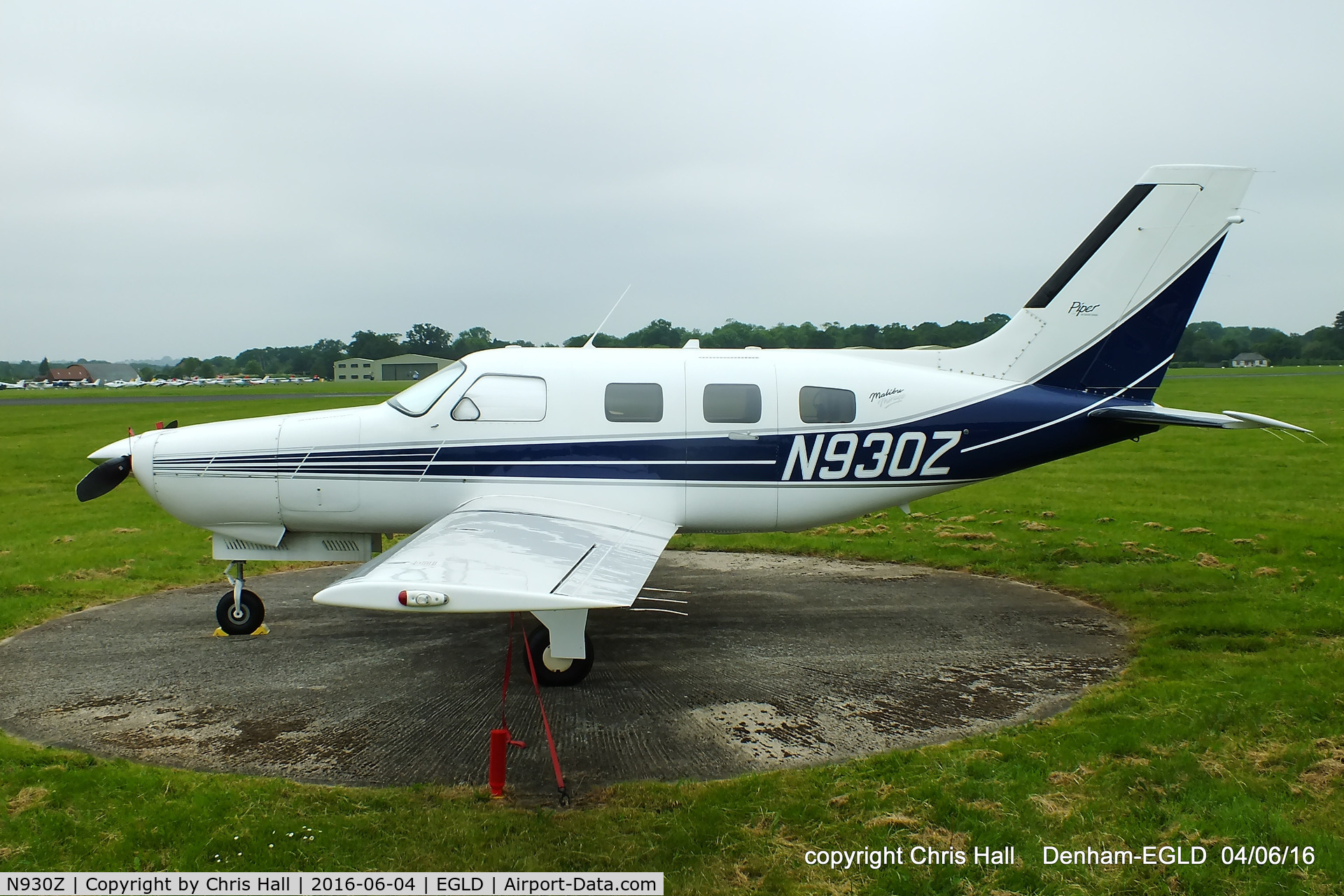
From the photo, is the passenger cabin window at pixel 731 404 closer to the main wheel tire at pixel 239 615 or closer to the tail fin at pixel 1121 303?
the tail fin at pixel 1121 303

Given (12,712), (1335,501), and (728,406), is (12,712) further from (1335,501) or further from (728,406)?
(1335,501)

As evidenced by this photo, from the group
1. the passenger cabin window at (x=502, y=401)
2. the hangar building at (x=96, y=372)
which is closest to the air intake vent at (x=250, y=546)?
the passenger cabin window at (x=502, y=401)

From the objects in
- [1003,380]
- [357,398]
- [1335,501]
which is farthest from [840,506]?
[357,398]

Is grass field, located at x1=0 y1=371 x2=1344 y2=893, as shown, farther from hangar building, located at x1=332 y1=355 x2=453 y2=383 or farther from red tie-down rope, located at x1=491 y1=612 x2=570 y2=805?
hangar building, located at x1=332 y1=355 x2=453 y2=383

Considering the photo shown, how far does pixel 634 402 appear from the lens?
25.9 feet

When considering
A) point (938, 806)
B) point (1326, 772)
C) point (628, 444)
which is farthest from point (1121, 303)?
point (938, 806)

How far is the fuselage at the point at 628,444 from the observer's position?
776cm

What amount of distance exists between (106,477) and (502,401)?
395cm

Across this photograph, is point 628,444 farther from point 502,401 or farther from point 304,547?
point 304,547

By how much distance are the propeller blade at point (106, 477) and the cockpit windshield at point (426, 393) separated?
8.62 ft

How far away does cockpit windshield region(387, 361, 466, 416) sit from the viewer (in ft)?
25.6

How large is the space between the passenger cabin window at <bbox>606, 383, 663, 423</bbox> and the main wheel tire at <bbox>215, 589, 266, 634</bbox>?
13.2 feet

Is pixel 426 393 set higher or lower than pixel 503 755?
higher

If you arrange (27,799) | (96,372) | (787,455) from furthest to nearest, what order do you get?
(96,372) < (787,455) < (27,799)
